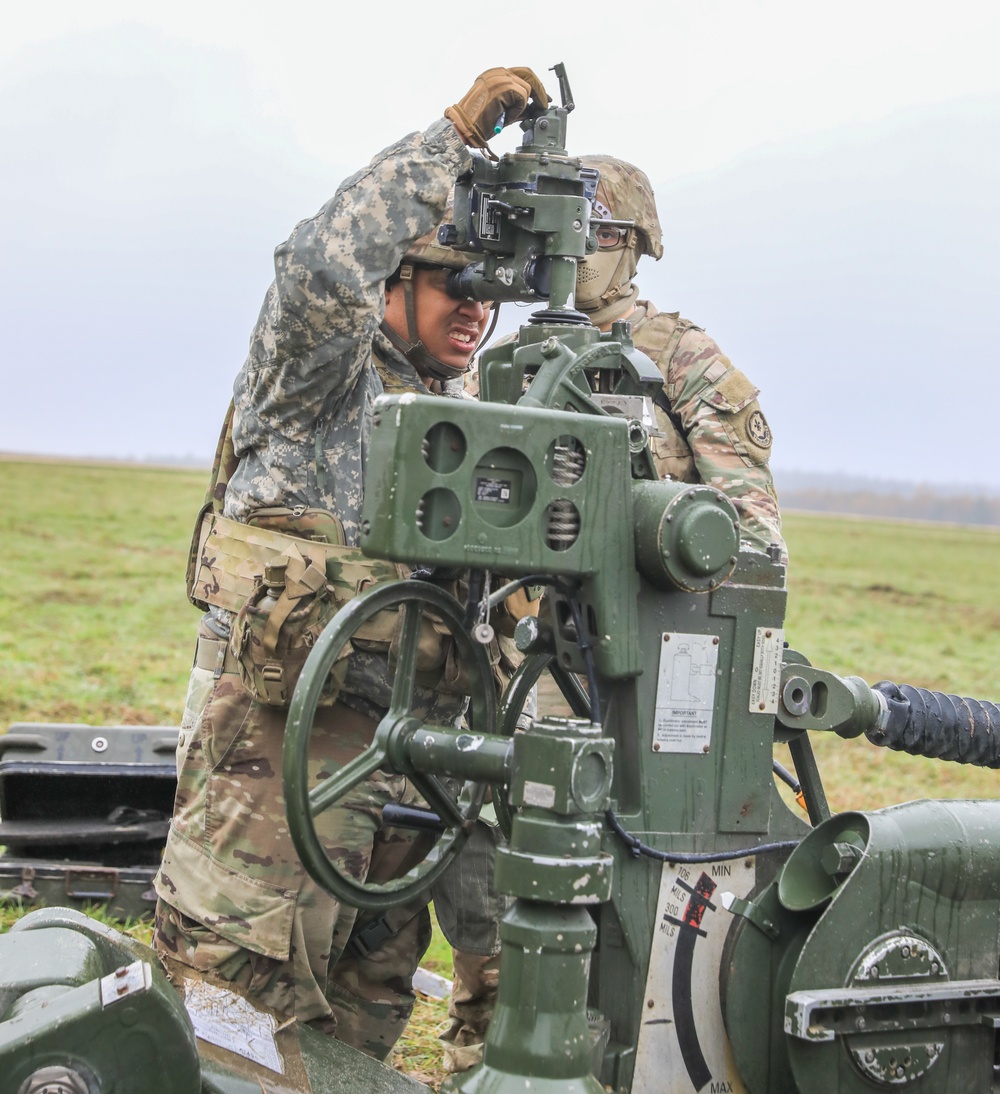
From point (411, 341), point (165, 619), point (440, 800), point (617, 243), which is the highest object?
point (617, 243)

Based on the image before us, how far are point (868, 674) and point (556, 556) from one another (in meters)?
13.2

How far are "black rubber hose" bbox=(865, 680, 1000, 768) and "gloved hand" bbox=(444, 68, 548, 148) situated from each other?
5.57ft

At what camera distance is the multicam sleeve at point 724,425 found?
4945 mm

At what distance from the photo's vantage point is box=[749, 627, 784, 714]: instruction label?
10.6ft

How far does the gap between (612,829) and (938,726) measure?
1055 millimetres

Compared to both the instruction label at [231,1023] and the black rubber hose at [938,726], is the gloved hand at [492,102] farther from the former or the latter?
the instruction label at [231,1023]

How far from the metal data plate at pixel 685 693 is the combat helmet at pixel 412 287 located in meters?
1.62

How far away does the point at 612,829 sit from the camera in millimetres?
3053

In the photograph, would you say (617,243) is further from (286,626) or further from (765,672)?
(765,672)

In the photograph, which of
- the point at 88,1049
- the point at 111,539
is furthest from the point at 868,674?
the point at 88,1049

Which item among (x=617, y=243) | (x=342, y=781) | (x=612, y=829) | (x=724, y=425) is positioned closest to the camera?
(x=342, y=781)

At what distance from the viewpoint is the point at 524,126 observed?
3631mm

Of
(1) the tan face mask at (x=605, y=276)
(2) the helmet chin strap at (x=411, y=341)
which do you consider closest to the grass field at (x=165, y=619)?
(2) the helmet chin strap at (x=411, y=341)

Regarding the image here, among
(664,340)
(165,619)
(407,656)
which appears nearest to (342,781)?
(407,656)
